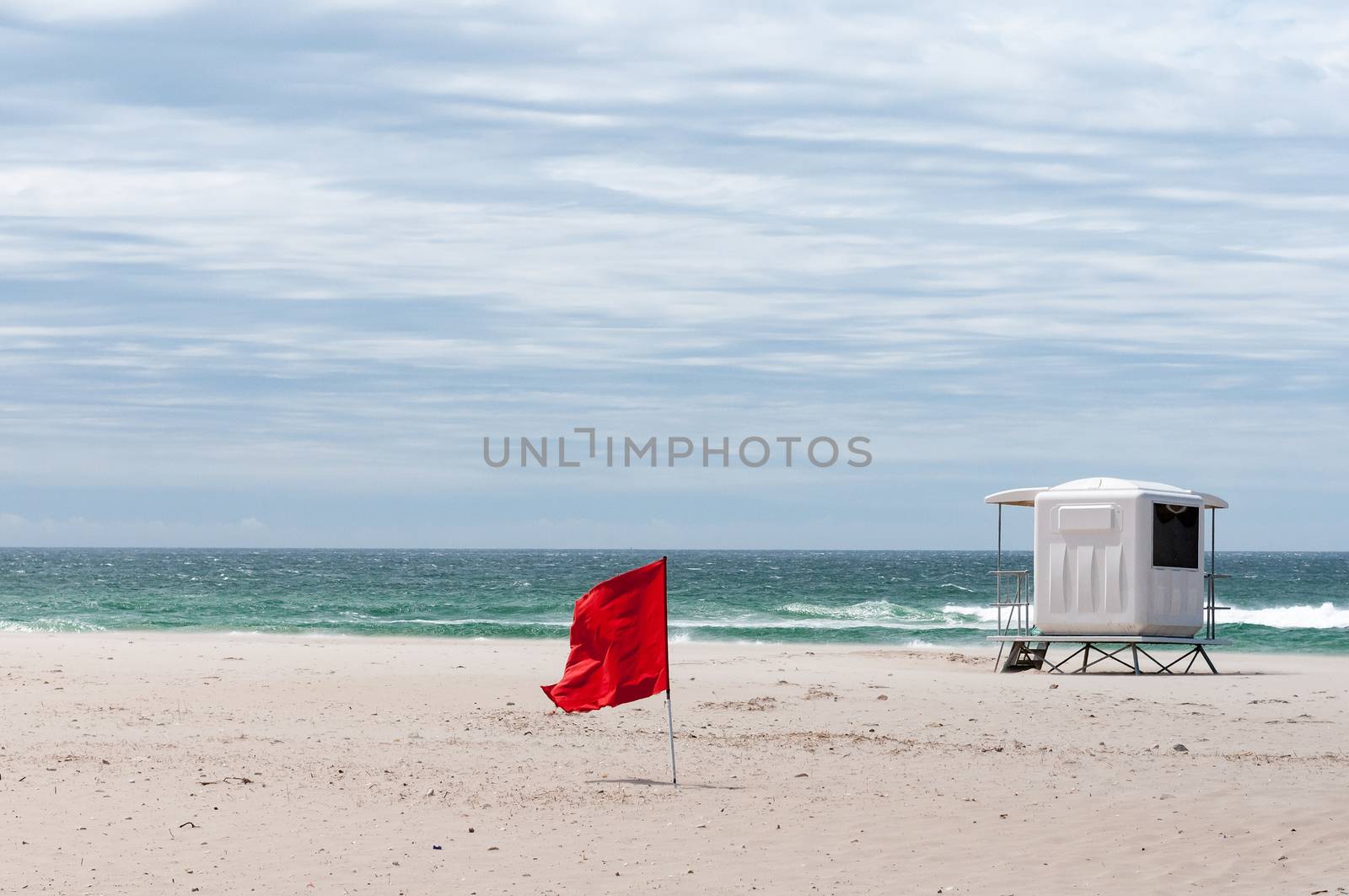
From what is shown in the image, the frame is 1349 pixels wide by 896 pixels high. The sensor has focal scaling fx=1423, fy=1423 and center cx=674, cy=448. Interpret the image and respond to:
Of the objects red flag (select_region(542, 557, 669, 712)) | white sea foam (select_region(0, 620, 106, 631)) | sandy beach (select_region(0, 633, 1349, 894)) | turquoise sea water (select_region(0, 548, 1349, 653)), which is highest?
red flag (select_region(542, 557, 669, 712))

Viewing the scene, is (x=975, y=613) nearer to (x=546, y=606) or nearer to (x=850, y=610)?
(x=850, y=610)

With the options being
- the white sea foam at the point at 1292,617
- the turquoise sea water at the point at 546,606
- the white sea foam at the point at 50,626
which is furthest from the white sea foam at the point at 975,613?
the white sea foam at the point at 50,626

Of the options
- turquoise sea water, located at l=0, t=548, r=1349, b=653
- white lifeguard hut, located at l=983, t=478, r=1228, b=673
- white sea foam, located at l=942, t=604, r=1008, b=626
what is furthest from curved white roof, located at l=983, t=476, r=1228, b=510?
white sea foam, located at l=942, t=604, r=1008, b=626

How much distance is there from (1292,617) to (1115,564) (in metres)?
26.3

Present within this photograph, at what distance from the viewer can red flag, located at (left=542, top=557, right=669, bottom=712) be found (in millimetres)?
10188

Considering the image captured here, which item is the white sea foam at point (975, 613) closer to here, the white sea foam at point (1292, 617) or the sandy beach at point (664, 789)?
the white sea foam at point (1292, 617)

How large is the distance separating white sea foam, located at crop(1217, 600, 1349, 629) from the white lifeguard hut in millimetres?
19875

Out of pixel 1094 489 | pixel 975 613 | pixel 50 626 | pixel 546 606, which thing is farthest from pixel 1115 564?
pixel 546 606

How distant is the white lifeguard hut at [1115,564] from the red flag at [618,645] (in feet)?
37.7

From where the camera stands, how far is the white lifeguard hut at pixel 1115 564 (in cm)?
2073

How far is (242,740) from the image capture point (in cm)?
1242

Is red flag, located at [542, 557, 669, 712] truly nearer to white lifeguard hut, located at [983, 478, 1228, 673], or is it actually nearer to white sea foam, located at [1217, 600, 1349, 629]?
white lifeguard hut, located at [983, 478, 1228, 673]

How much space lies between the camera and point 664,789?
10.3 metres

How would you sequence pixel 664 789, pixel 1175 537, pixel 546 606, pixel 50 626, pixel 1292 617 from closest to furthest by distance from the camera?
pixel 664 789, pixel 1175 537, pixel 50 626, pixel 1292 617, pixel 546 606
